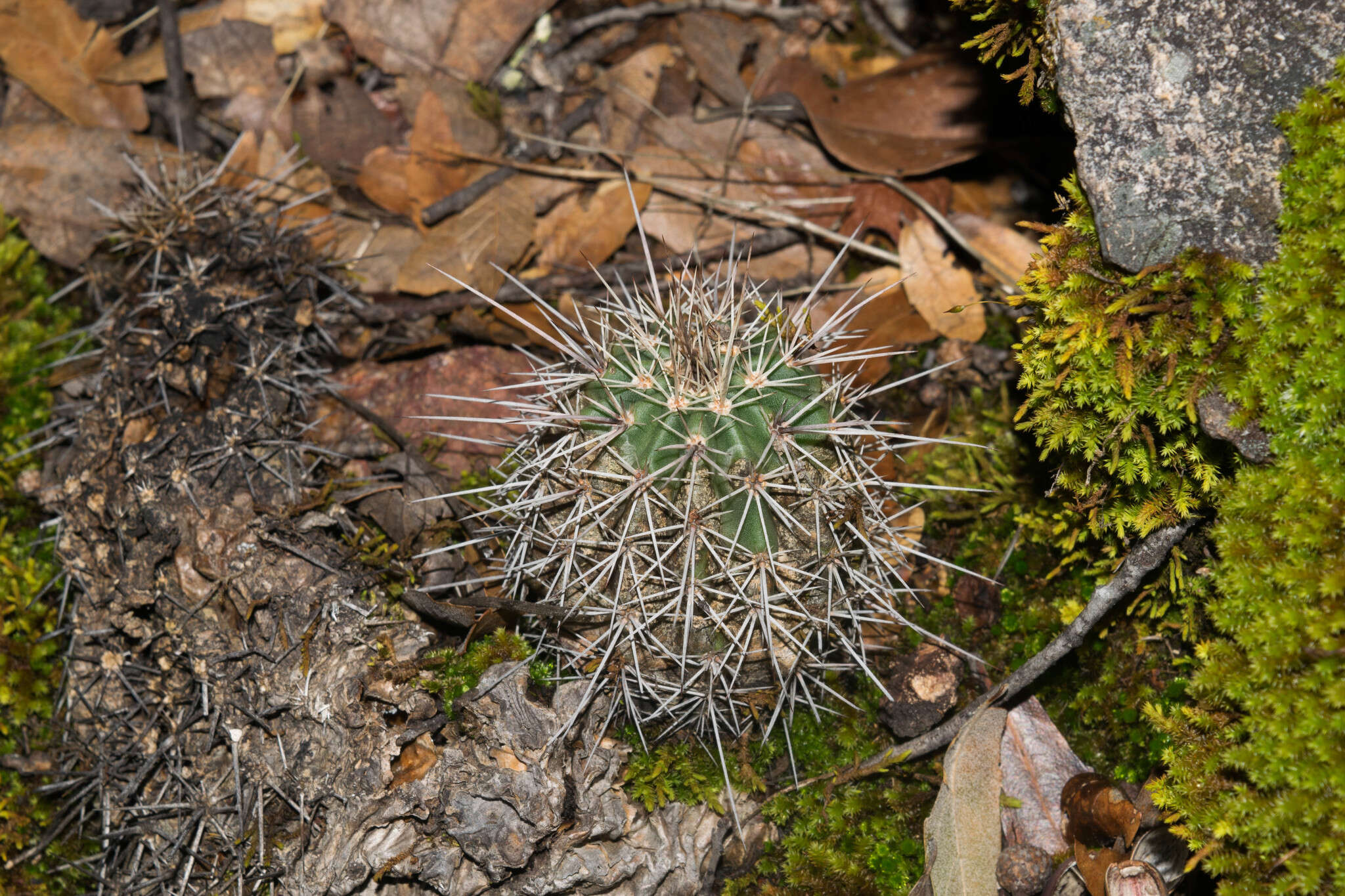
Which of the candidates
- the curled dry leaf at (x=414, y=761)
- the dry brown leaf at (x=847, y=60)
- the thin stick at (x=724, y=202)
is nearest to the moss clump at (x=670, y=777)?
the curled dry leaf at (x=414, y=761)

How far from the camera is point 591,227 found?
4449 mm

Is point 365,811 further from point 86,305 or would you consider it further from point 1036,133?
point 1036,133

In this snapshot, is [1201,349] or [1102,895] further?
[1102,895]

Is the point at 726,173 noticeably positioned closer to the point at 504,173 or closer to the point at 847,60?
the point at 847,60

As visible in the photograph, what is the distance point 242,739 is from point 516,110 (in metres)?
3.41

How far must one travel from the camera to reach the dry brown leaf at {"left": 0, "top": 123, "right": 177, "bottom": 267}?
14.5ft

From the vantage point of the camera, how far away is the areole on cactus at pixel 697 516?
2.61 meters

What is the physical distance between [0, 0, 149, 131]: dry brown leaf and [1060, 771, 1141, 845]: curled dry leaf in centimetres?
538

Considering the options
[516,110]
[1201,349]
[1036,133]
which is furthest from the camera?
[516,110]

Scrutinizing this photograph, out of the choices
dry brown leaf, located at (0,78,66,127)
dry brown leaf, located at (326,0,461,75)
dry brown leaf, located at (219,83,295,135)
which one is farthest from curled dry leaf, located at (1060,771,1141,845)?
dry brown leaf, located at (0,78,66,127)

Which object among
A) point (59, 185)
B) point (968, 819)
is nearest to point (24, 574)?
point (59, 185)

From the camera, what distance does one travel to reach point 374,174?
15.1ft

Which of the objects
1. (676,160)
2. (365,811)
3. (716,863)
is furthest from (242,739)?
(676,160)

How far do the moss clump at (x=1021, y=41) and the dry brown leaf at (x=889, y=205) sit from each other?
1.07m
